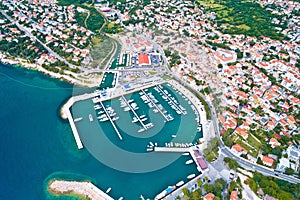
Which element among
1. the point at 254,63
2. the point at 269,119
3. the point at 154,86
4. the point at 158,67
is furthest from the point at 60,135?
the point at 254,63

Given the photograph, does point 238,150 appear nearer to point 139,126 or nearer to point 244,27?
point 139,126

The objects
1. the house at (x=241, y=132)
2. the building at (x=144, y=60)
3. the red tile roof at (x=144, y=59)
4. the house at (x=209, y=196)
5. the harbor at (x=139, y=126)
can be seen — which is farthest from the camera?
the red tile roof at (x=144, y=59)

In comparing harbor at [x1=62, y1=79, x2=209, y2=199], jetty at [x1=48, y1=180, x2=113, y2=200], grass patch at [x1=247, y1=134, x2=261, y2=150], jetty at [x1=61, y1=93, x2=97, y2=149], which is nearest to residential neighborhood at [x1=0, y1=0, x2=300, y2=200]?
grass patch at [x1=247, y1=134, x2=261, y2=150]

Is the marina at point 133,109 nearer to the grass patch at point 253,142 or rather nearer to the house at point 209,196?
the house at point 209,196

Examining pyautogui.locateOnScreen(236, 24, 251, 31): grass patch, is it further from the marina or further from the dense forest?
the marina

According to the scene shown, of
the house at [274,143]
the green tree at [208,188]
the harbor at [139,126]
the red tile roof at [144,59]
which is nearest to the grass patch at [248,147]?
the house at [274,143]

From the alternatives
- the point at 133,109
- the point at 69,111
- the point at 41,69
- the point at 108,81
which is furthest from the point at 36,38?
the point at 133,109
